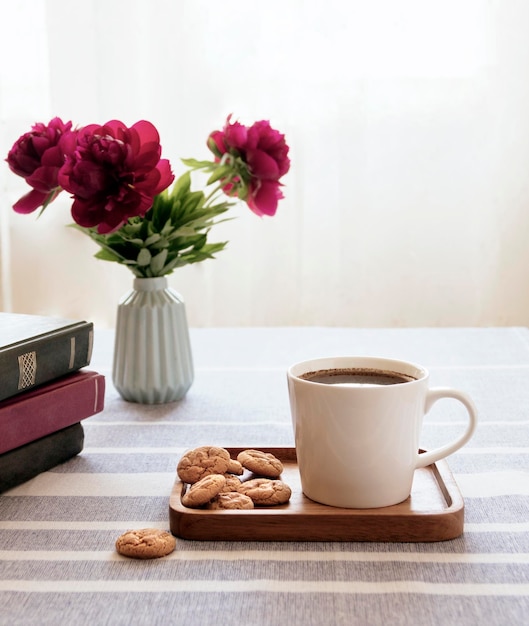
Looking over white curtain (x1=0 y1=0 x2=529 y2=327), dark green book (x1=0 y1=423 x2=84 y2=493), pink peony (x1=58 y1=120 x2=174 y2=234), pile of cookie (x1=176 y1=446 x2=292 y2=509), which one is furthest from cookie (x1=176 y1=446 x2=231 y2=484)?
white curtain (x1=0 y1=0 x2=529 y2=327)

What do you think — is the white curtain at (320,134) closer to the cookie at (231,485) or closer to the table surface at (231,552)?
the table surface at (231,552)

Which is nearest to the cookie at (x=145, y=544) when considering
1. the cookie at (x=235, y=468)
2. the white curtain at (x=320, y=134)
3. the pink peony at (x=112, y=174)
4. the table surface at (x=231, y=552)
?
the table surface at (x=231, y=552)

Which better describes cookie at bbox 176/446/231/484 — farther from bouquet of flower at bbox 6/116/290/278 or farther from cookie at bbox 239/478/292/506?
bouquet of flower at bbox 6/116/290/278

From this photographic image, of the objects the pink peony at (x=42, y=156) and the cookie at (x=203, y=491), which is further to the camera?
the pink peony at (x=42, y=156)

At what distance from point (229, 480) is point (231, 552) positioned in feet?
0.26

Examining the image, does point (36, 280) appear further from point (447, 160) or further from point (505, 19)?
point (505, 19)

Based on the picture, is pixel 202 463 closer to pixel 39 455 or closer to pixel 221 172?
pixel 39 455

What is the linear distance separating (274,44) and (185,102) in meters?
0.26

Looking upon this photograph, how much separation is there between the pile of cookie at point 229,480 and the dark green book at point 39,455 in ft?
0.49

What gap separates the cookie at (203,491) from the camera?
58 cm

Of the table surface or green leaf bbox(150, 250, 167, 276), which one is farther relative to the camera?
green leaf bbox(150, 250, 167, 276)

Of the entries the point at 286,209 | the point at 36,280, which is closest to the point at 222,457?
the point at 286,209

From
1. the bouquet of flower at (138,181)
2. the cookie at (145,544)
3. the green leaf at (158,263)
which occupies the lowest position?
the cookie at (145,544)

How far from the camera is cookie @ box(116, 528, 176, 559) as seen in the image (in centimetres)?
54
